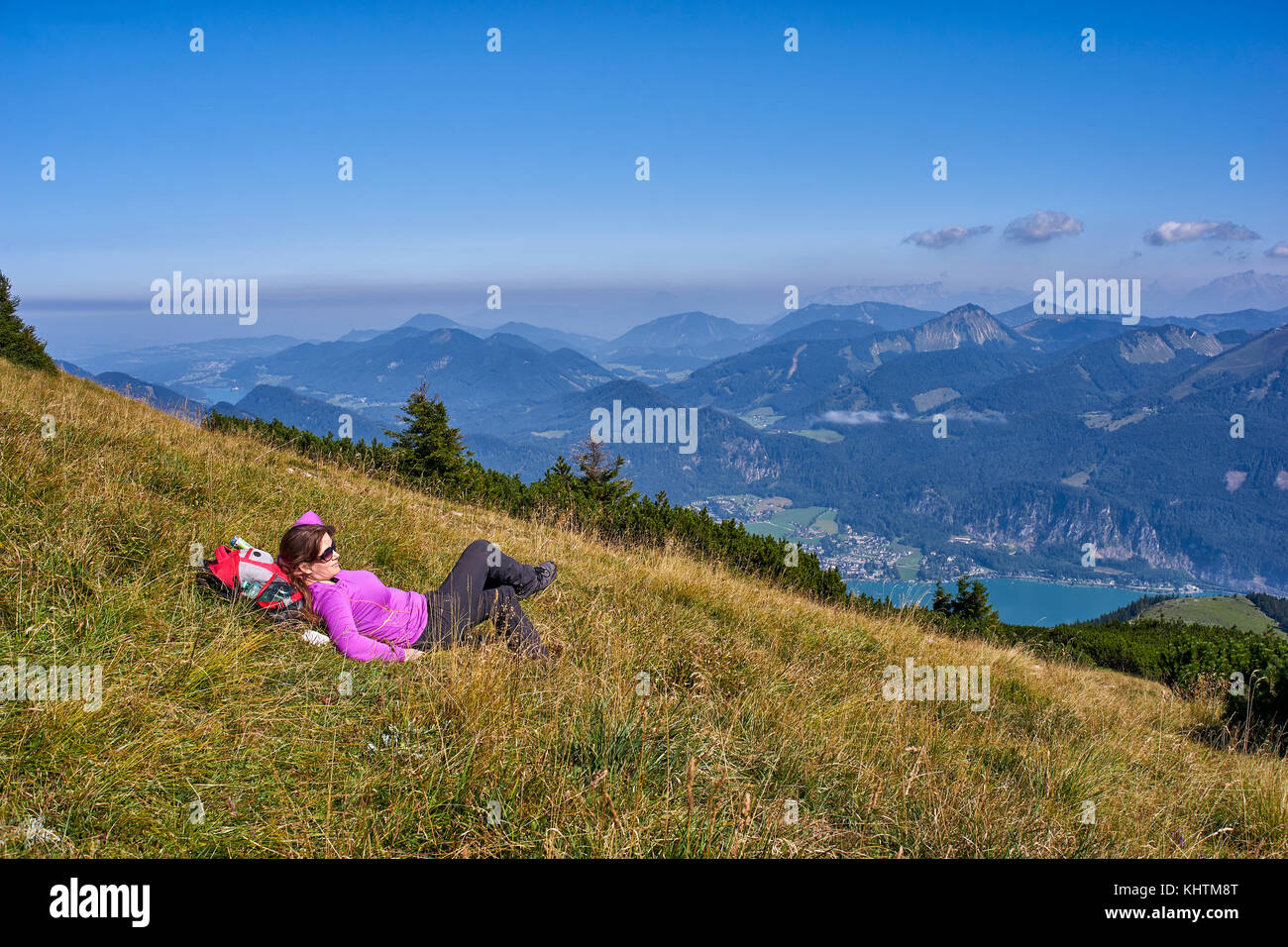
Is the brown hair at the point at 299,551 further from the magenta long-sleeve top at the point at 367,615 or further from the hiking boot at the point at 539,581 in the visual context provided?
the hiking boot at the point at 539,581

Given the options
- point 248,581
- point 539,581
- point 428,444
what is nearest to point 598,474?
point 428,444

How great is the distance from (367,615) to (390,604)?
0.18 meters

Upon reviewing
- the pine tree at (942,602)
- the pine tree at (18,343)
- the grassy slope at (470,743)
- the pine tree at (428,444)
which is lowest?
the pine tree at (942,602)

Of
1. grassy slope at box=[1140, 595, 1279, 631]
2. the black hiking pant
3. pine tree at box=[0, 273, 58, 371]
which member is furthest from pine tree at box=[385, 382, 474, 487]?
grassy slope at box=[1140, 595, 1279, 631]

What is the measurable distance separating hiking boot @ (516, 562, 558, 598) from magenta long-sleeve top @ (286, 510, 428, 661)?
2.73 feet

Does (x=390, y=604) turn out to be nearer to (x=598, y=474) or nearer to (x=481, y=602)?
(x=481, y=602)

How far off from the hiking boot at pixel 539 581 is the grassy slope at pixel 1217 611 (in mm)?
120439

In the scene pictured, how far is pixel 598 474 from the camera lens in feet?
102

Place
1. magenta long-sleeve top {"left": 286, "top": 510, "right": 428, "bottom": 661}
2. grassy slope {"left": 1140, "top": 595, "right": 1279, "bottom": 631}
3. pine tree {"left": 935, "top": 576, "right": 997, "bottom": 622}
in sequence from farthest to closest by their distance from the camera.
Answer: grassy slope {"left": 1140, "top": 595, "right": 1279, "bottom": 631}, pine tree {"left": 935, "top": 576, "right": 997, "bottom": 622}, magenta long-sleeve top {"left": 286, "top": 510, "right": 428, "bottom": 661}

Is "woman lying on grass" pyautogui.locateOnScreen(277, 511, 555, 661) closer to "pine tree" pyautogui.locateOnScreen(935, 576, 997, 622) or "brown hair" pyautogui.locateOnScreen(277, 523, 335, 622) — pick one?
"brown hair" pyautogui.locateOnScreen(277, 523, 335, 622)

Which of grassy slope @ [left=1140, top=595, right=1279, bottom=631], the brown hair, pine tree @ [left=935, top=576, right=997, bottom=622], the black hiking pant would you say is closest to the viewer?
the brown hair

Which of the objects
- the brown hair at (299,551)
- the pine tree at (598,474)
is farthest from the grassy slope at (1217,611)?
the brown hair at (299,551)

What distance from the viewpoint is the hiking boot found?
5172 millimetres

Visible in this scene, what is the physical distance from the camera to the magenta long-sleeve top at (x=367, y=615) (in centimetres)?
388
